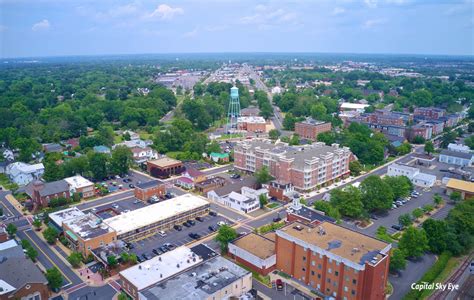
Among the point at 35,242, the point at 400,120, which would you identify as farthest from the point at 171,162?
the point at 400,120

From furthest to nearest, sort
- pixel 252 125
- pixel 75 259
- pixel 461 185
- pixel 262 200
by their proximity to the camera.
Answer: pixel 252 125, pixel 461 185, pixel 262 200, pixel 75 259

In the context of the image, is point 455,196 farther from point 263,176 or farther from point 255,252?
point 255,252

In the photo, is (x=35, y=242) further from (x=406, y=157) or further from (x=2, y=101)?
(x=2, y=101)

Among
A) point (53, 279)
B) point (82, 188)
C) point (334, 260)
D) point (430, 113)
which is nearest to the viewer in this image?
point (334, 260)

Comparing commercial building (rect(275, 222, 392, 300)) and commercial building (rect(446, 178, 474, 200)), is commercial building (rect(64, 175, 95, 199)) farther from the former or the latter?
commercial building (rect(446, 178, 474, 200))

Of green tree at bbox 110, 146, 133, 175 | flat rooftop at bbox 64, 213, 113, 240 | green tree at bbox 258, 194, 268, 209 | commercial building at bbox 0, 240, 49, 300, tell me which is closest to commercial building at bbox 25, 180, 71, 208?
flat rooftop at bbox 64, 213, 113, 240

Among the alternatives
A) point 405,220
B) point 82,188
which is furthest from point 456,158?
point 82,188

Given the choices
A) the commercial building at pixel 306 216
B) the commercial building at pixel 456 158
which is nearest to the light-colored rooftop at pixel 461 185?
the commercial building at pixel 456 158
